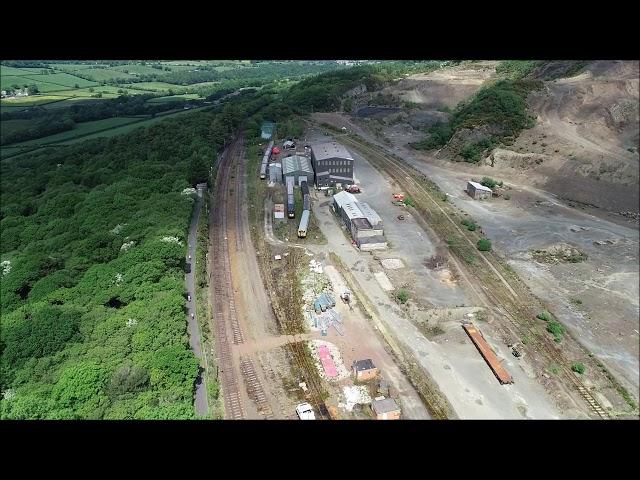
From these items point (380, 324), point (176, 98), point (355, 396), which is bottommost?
point (355, 396)

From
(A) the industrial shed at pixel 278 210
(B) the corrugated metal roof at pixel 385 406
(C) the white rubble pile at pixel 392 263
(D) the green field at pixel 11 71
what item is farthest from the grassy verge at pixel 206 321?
(D) the green field at pixel 11 71

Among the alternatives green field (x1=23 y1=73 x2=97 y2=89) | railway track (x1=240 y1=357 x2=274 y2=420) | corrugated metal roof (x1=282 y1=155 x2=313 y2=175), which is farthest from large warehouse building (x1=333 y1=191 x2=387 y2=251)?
green field (x1=23 y1=73 x2=97 y2=89)

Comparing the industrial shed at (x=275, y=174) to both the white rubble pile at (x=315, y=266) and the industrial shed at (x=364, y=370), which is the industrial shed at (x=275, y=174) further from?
the industrial shed at (x=364, y=370)

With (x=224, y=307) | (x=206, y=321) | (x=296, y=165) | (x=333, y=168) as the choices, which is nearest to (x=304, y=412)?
(x=206, y=321)

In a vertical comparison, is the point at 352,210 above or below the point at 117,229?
above

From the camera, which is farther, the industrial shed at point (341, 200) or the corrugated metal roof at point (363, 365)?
the industrial shed at point (341, 200)

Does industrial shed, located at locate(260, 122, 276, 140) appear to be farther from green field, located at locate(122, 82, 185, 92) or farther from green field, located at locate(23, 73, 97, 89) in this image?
green field, located at locate(23, 73, 97, 89)

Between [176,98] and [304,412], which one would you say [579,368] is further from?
[176,98]
